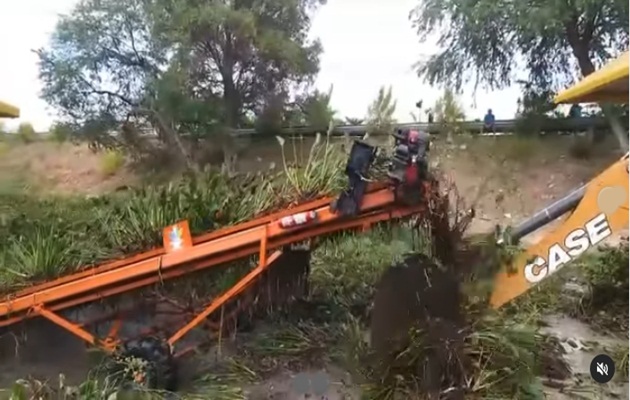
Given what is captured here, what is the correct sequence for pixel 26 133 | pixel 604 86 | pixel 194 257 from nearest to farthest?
pixel 604 86, pixel 194 257, pixel 26 133

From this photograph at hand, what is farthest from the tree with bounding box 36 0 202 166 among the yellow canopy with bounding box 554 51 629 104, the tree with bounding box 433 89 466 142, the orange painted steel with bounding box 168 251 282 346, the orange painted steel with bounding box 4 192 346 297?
the yellow canopy with bounding box 554 51 629 104

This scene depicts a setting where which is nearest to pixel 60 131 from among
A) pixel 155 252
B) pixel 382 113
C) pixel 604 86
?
pixel 155 252

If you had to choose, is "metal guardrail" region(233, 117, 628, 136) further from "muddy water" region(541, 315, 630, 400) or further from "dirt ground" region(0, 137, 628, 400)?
"muddy water" region(541, 315, 630, 400)

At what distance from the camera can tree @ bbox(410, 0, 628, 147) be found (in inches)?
69.7

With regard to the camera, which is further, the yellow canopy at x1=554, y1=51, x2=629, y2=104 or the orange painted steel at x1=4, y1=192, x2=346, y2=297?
the orange painted steel at x1=4, y1=192, x2=346, y2=297

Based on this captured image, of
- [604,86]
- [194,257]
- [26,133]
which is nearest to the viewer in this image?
[604,86]

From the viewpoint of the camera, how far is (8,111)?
1.86 metres

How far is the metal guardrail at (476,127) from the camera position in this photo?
5.93ft

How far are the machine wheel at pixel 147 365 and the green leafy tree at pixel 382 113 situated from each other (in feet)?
2.28

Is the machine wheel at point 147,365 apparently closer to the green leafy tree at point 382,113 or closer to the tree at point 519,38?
the green leafy tree at point 382,113

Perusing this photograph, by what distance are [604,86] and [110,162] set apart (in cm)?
112

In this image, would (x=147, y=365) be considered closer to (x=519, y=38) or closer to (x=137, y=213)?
(x=137, y=213)

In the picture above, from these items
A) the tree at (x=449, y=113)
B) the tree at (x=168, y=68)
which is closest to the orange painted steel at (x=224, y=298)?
the tree at (x=168, y=68)

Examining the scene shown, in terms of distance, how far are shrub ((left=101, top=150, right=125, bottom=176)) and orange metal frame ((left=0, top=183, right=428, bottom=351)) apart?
20 cm
